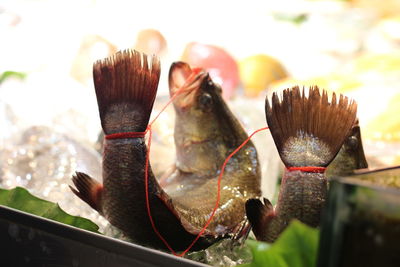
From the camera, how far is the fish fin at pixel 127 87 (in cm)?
59

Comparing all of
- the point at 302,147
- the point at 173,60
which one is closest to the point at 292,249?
the point at 302,147

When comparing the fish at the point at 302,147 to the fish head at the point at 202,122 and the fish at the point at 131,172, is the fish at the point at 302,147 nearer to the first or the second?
the fish at the point at 131,172

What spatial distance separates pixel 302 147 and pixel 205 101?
272 mm

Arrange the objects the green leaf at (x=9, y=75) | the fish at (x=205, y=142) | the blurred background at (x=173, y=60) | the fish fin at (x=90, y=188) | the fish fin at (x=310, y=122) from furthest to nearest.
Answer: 1. the green leaf at (x=9, y=75)
2. the blurred background at (x=173, y=60)
3. the fish at (x=205, y=142)
4. the fish fin at (x=90, y=188)
5. the fish fin at (x=310, y=122)

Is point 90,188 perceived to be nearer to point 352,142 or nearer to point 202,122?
point 202,122

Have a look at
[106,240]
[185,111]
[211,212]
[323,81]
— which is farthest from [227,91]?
[106,240]

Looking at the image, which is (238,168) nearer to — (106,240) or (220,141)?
(220,141)

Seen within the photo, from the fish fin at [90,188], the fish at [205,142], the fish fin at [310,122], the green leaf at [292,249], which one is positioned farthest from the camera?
the fish at [205,142]

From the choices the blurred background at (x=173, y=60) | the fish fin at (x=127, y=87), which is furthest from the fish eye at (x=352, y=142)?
the fish fin at (x=127, y=87)

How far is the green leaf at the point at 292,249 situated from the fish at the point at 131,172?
0.57ft

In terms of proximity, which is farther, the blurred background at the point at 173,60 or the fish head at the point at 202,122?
the blurred background at the point at 173,60

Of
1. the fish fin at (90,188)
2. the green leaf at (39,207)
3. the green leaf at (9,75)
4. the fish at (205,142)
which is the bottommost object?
the green leaf at (39,207)

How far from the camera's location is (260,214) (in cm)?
60

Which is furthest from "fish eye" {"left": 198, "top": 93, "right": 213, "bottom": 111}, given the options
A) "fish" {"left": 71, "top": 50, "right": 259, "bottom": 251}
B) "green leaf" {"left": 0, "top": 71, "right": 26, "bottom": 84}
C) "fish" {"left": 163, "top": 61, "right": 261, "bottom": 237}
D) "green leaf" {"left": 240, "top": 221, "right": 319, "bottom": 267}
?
"green leaf" {"left": 0, "top": 71, "right": 26, "bottom": 84}
